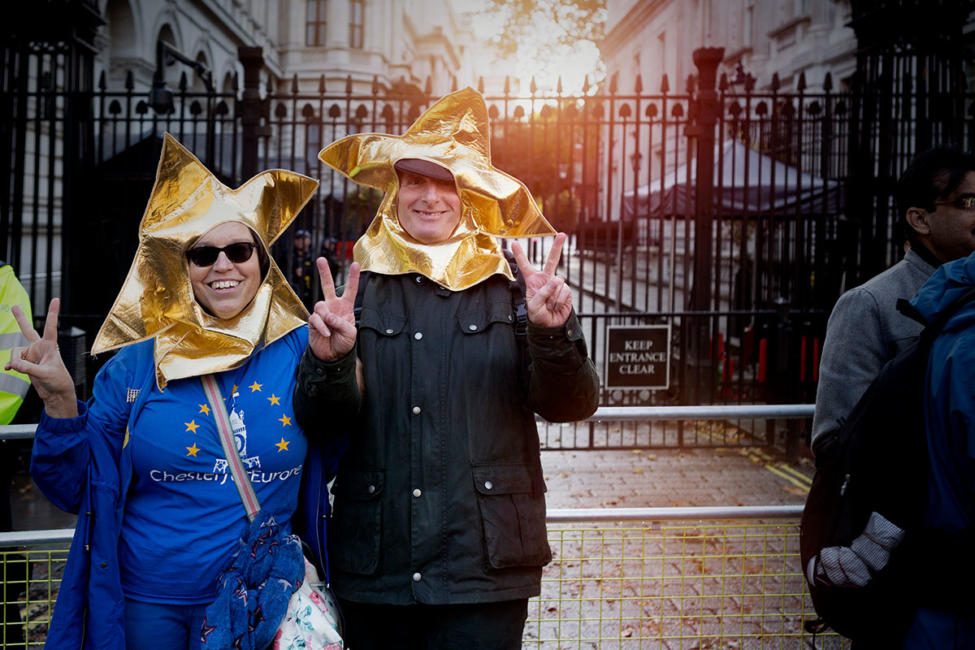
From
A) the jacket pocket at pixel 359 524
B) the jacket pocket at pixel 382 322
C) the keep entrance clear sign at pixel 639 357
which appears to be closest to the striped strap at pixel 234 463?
the jacket pocket at pixel 359 524

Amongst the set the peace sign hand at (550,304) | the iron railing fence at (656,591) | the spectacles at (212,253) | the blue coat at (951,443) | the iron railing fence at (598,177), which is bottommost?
the iron railing fence at (656,591)

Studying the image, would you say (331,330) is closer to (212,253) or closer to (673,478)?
(212,253)

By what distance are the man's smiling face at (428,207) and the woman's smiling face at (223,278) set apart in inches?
19.8

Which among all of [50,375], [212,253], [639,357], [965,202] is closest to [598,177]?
[639,357]

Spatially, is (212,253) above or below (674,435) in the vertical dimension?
above

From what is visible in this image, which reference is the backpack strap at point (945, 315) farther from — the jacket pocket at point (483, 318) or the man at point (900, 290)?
the jacket pocket at point (483, 318)

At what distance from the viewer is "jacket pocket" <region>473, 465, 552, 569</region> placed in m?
2.17

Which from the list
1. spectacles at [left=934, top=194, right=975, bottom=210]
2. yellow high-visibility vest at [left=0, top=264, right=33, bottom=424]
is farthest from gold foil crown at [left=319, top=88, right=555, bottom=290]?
yellow high-visibility vest at [left=0, top=264, right=33, bottom=424]

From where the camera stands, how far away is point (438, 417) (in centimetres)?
223

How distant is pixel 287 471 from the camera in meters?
2.27

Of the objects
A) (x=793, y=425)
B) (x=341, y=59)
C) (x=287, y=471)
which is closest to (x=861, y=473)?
(x=287, y=471)

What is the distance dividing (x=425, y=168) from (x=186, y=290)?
32.5 inches

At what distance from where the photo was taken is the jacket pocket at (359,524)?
85.7 inches

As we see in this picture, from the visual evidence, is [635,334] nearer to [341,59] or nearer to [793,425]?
[793,425]
